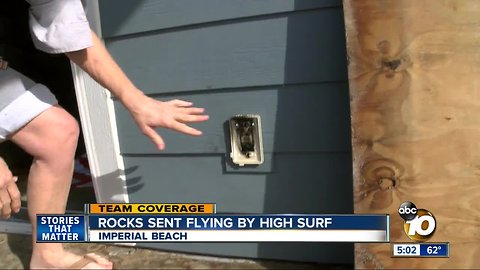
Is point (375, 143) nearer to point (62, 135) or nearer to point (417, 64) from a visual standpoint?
point (417, 64)

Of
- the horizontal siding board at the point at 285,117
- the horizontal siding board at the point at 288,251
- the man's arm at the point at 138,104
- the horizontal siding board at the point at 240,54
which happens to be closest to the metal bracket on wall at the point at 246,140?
the horizontal siding board at the point at 285,117

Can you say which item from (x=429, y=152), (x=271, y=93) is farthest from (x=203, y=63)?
→ (x=429, y=152)

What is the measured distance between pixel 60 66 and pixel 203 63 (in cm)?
285

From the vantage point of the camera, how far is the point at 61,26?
4.54ft

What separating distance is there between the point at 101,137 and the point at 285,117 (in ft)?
2.94

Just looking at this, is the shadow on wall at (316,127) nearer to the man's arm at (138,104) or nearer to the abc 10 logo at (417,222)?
the abc 10 logo at (417,222)

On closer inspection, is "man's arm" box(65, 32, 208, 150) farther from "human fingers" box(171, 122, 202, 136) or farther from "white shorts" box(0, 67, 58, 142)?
"white shorts" box(0, 67, 58, 142)

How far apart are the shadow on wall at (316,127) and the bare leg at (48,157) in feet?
2.71

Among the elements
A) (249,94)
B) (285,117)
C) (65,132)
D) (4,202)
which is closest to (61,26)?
(65,132)

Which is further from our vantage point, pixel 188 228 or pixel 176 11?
pixel 176 11

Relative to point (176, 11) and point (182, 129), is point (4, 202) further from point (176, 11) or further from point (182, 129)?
point (176, 11)

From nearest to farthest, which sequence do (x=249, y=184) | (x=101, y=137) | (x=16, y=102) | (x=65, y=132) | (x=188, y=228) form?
(x=16, y=102)
(x=65, y=132)
(x=188, y=228)
(x=249, y=184)
(x=101, y=137)

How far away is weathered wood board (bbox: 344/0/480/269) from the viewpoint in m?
1.54

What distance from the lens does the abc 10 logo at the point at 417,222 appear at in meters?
1.63
